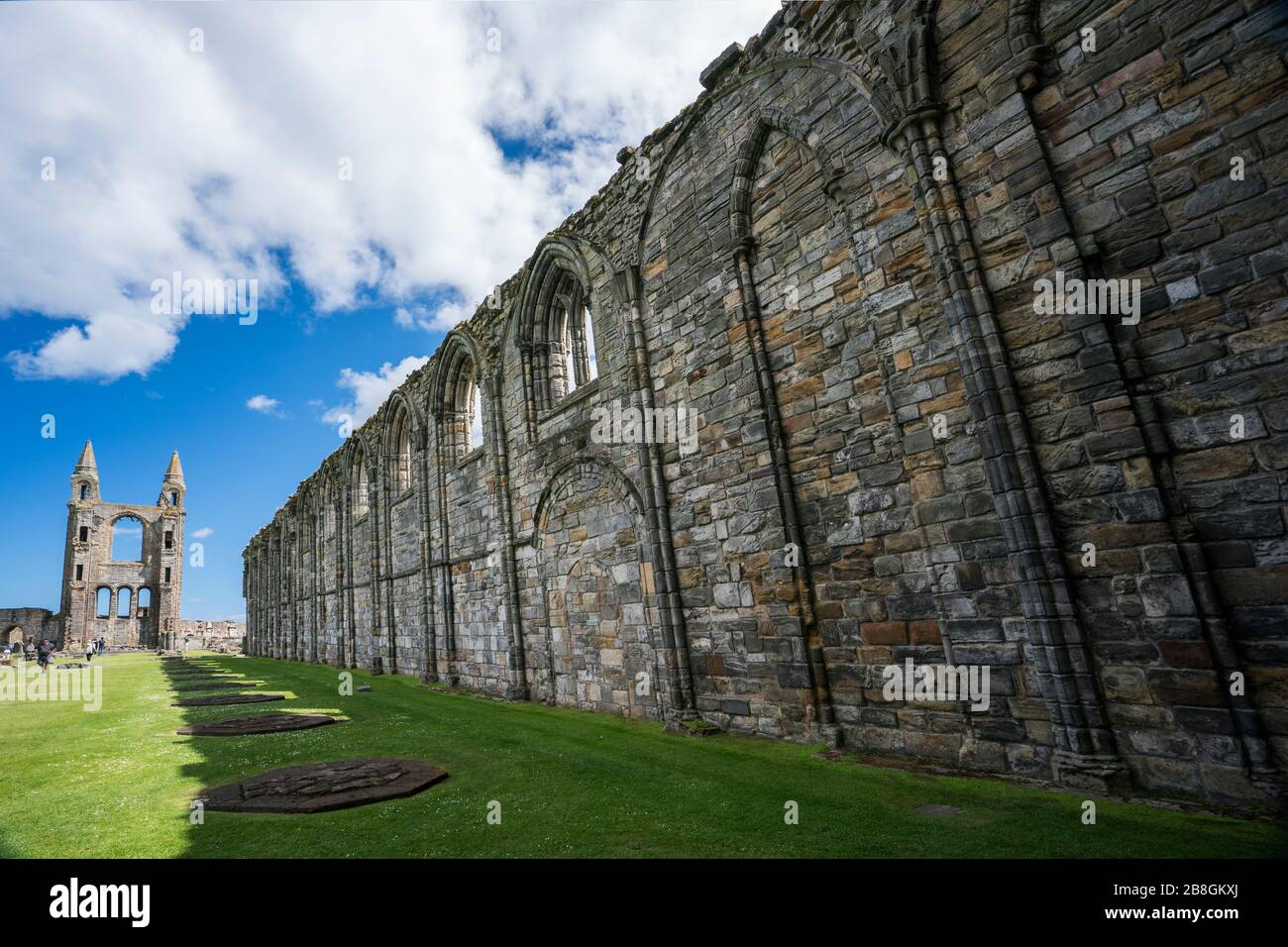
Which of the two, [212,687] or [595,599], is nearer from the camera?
[595,599]

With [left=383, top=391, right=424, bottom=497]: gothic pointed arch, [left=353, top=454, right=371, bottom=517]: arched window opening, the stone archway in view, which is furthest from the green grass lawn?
[left=353, top=454, right=371, bottom=517]: arched window opening

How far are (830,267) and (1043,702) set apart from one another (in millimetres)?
5009

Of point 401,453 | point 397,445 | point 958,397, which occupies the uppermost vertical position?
point 397,445

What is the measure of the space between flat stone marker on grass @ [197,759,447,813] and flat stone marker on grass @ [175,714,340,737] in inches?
117

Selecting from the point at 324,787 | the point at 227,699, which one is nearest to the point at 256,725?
the point at 324,787

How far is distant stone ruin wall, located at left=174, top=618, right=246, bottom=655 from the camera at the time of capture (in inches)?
2034

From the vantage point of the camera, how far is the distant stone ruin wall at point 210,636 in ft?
169

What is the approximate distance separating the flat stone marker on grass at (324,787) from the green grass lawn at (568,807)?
0.70 feet

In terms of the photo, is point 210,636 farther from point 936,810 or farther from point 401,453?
point 936,810

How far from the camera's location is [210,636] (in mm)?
53312

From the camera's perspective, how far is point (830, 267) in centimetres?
715

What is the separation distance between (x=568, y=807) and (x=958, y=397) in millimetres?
5126

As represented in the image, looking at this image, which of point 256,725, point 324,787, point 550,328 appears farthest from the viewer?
point 550,328

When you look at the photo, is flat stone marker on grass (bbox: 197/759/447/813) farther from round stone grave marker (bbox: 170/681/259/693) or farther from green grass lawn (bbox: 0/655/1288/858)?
round stone grave marker (bbox: 170/681/259/693)
